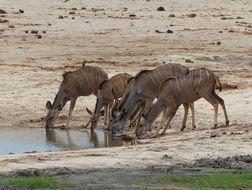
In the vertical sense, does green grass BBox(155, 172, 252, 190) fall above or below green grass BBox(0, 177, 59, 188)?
below

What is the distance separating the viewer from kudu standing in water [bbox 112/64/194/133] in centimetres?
1623

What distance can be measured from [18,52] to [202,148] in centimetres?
1531

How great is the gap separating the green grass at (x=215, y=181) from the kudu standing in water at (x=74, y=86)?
8384 mm

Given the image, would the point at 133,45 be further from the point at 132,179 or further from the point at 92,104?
the point at 132,179

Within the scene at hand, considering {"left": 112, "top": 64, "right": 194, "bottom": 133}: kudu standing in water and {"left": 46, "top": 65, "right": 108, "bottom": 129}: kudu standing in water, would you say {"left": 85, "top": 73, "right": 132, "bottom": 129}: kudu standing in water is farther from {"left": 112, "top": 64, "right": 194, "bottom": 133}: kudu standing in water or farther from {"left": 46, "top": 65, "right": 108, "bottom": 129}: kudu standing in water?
{"left": 112, "top": 64, "right": 194, "bottom": 133}: kudu standing in water

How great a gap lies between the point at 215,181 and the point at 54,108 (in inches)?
354

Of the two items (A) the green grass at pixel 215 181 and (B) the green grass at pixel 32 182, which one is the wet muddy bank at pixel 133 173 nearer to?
(B) the green grass at pixel 32 182

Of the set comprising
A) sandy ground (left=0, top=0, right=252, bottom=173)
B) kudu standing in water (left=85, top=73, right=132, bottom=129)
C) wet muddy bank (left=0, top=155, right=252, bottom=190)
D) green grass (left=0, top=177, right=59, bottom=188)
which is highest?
green grass (left=0, top=177, right=59, bottom=188)

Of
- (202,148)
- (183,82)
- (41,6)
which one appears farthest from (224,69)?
(41,6)

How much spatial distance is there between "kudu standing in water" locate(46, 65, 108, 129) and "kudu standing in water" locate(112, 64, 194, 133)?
1898 mm

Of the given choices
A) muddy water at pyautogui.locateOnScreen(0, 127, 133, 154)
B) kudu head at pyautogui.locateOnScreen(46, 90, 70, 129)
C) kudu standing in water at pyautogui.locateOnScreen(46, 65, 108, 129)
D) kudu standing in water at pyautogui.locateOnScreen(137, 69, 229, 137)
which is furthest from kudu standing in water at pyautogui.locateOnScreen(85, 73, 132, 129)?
kudu standing in water at pyautogui.locateOnScreen(137, 69, 229, 137)

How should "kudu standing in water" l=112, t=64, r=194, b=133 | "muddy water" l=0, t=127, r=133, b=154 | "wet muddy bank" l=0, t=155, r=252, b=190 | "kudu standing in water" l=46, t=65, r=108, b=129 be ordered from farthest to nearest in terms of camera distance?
"kudu standing in water" l=46, t=65, r=108, b=129 → "kudu standing in water" l=112, t=64, r=194, b=133 → "muddy water" l=0, t=127, r=133, b=154 → "wet muddy bank" l=0, t=155, r=252, b=190

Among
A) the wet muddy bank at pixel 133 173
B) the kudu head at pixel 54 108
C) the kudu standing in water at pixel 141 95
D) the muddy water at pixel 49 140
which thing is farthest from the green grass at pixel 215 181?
the kudu head at pixel 54 108

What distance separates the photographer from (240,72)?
2333 centimetres
